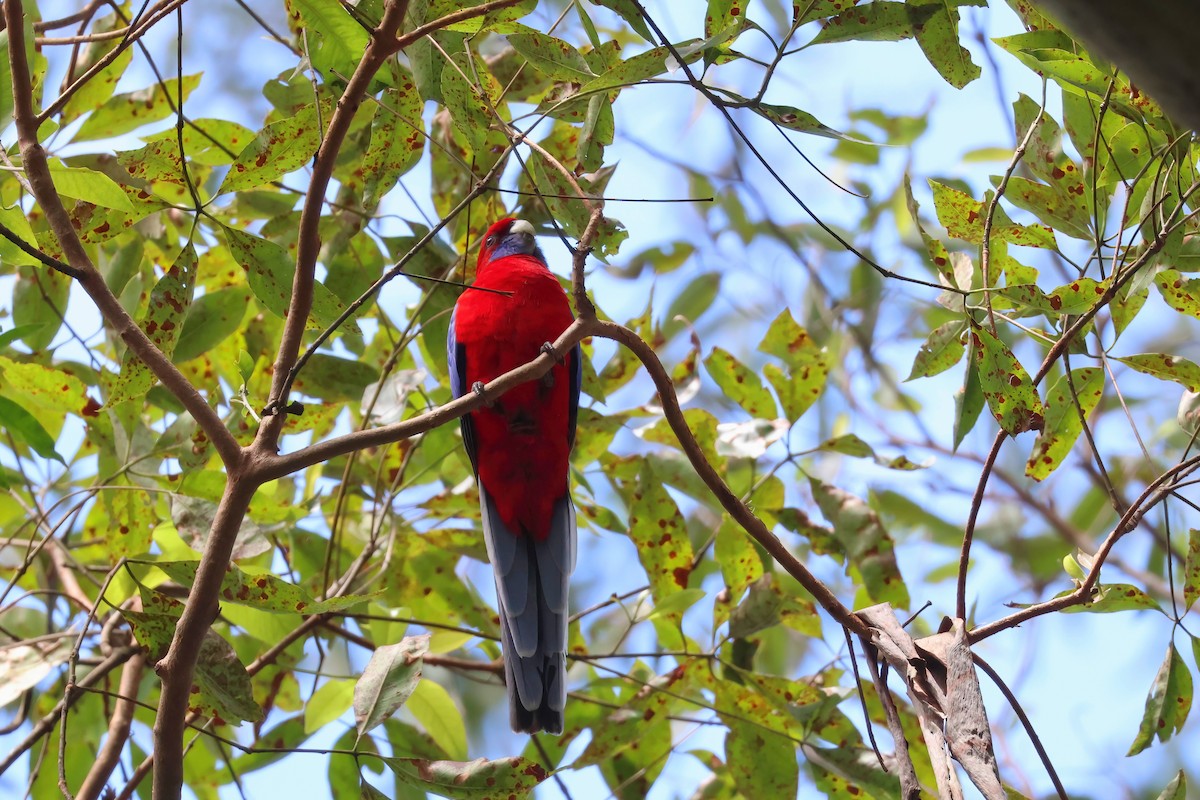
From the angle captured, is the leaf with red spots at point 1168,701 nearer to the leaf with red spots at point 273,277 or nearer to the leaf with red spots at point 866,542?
the leaf with red spots at point 866,542

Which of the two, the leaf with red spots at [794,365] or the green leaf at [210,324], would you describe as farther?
the leaf with red spots at [794,365]

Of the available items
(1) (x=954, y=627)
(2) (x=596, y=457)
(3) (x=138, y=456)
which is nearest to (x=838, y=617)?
(1) (x=954, y=627)

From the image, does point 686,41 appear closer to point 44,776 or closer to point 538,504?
point 538,504

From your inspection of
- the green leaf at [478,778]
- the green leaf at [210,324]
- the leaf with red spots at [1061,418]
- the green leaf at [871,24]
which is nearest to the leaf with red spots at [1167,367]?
the leaf with red spots at [1061,418]

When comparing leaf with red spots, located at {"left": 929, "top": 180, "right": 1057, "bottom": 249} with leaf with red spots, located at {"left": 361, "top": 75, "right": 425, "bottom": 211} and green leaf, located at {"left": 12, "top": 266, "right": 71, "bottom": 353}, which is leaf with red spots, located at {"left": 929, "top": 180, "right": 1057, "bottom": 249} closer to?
leaf with red spots, located at {"left": 361, "top": 75, "right": 425, "bottom": 211}

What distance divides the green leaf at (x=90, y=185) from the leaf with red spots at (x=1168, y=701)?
198 cm

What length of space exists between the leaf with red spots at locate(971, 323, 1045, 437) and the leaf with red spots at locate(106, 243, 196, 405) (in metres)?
1.43

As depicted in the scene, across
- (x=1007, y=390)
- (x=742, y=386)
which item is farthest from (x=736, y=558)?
(x=1007, y=390)

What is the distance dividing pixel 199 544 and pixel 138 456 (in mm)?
425

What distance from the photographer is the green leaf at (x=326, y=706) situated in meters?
2.53

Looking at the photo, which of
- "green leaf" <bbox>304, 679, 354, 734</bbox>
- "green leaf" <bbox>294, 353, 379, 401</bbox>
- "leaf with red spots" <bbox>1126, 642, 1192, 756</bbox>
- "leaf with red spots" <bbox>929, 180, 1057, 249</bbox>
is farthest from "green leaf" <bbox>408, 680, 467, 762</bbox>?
"leaf with red spots" <bbox>929, 180, 1057, 249</bbox>

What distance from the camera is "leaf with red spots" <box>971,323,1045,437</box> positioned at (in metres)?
1.75

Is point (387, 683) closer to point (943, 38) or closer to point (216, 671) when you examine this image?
point (216, 671)

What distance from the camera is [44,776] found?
264 cm
